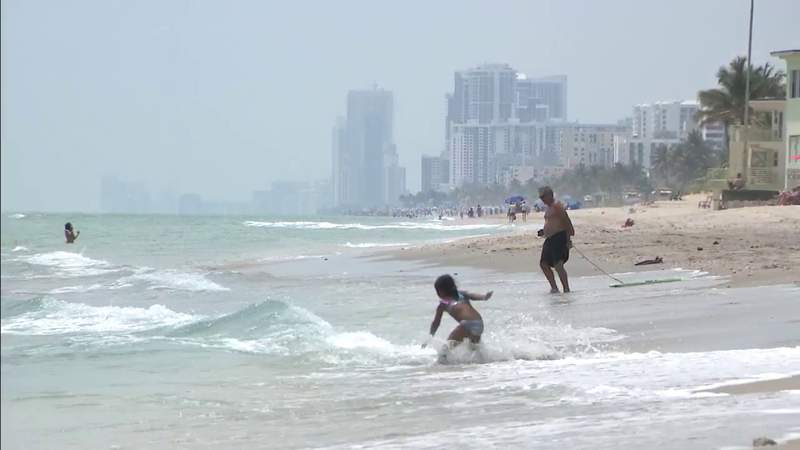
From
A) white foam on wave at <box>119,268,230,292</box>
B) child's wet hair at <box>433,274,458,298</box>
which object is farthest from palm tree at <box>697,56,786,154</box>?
child's wet hair at <box>433,274,458,298</box>

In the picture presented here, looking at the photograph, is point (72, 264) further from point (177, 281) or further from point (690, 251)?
point (690, 251)

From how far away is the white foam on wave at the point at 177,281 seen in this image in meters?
20.1

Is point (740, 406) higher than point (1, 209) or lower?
lower

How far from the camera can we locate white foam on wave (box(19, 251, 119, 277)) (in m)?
27.5

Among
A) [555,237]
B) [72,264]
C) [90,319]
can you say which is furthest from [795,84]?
[90,319]

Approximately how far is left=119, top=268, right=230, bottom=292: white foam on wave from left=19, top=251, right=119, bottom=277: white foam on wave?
234 cm

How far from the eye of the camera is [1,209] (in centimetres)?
203

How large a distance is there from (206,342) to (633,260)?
987 cm

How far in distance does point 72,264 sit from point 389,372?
80.9ft

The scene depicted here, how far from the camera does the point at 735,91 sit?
6819cm

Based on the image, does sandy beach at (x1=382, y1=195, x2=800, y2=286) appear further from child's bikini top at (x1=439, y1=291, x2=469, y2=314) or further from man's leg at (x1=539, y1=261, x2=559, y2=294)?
child's bikini top at (x1=439, y1=291, x2=469, y2=314)

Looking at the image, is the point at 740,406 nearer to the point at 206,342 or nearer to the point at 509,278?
the point at 206,342

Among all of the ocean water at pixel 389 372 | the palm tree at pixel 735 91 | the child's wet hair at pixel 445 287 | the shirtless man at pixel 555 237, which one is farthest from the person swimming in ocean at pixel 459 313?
the palm tree at pixel 735 91

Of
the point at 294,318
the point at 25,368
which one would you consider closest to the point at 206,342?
the point at 294,318
